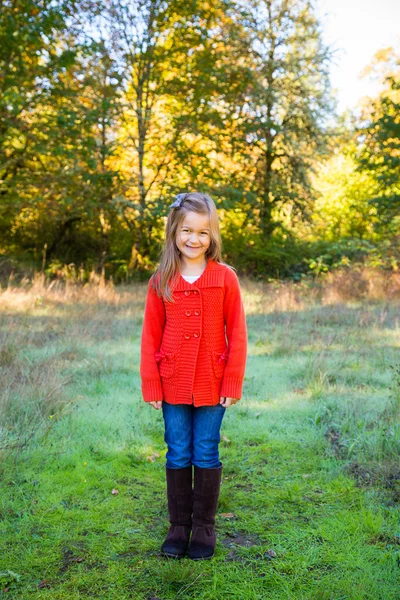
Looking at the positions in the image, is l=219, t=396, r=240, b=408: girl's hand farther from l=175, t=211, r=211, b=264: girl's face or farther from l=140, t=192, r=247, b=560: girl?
l=175, t=211, r=211, b=264: girl's face

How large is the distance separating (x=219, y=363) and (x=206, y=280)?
425 mm

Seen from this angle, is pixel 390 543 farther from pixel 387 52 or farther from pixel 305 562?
pixel 387 52

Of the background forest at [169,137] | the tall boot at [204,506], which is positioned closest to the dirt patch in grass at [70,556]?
the tall boot at [204,506]

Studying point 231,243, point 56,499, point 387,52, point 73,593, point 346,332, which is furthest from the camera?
point 387,52

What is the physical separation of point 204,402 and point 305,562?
0.90m

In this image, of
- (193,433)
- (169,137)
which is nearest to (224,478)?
(193,433)

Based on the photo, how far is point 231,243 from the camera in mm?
15992

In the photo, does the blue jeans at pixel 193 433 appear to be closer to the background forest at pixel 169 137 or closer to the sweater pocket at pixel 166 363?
the sweater pocket at pixel 166 363

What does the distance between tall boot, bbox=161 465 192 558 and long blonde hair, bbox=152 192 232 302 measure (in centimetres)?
91

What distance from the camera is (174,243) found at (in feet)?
9.23

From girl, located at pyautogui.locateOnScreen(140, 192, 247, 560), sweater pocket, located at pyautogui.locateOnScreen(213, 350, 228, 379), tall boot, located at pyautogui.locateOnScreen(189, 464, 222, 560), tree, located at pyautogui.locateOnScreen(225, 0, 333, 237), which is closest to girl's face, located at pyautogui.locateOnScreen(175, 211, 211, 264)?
girl, located at pyautogui.locateOnScreen(140, 192, 247, 560)

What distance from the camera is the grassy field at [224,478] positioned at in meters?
2.49

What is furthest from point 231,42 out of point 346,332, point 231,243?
point 346,332

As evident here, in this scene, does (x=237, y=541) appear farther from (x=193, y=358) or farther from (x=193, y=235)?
(x=193, y=235)
